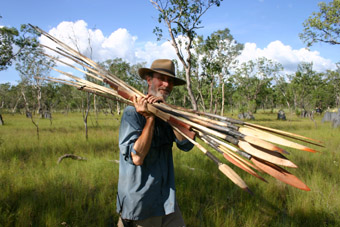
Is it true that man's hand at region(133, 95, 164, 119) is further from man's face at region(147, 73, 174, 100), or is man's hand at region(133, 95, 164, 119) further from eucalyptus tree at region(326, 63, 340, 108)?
eucalyptus tree at region(326, 63, 340, 108)

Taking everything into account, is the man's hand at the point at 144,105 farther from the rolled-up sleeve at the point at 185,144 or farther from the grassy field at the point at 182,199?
the grassy field at the point at 182,199

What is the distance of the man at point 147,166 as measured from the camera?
1365mm

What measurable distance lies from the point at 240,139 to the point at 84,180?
135 inches

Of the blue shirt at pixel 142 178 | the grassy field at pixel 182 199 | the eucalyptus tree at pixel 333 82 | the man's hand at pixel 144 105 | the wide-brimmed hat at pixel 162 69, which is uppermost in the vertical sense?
the eucalyptus tree at pixel 333 82

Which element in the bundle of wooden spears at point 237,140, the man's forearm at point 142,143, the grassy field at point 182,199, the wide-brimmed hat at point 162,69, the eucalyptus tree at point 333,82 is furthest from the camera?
the eucalyptus tree at point 333,82

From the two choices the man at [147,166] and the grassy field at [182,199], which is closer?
the man at [147,166]

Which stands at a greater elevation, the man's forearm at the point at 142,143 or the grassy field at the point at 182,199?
the man's forearm at the point at 142,143

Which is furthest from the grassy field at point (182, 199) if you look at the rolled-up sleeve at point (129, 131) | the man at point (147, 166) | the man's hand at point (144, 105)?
Result: the man's hand at point (144, 105)

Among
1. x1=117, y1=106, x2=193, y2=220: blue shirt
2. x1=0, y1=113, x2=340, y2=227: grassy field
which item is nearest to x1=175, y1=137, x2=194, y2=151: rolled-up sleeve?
x1=117, y1=106, x2=193, y2=220: blue shirt

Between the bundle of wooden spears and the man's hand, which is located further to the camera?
the man's hand

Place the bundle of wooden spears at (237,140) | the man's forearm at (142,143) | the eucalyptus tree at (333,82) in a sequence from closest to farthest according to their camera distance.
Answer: the bundle of wooden spears at (237,140) → the man's forearm at (142,143) → the eucalyptus tree at (333,82)

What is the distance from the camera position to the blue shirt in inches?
56.4

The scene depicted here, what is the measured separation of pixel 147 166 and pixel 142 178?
0.09 m

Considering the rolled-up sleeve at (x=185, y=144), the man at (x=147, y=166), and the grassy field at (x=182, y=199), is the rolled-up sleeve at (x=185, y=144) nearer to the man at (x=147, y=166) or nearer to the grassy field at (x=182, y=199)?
the man at (x=147, y=166)
